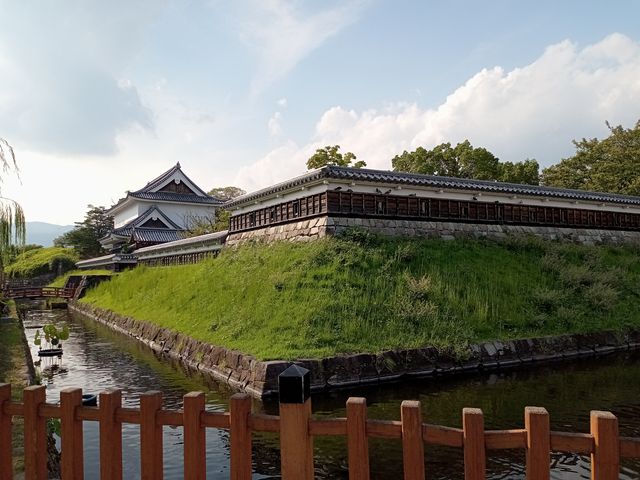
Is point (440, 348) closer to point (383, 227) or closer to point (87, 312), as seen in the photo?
point (383, 227)

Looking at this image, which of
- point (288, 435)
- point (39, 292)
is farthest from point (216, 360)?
point (39, 292)

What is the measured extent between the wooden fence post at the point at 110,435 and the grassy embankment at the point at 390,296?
730cm

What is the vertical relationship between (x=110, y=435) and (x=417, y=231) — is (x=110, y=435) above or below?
below

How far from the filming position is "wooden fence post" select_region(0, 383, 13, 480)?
4180 mm

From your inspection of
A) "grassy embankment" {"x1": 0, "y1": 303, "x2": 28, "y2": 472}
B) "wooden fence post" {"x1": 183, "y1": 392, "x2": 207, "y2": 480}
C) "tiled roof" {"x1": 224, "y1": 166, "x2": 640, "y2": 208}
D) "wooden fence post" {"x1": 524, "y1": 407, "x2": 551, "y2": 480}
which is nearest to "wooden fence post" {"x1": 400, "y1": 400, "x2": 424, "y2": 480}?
"wooden fence post" {"x1": 524, "y1": 407, "x2": 551, "y2": 480}

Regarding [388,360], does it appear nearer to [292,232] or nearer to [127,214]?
[292,232]

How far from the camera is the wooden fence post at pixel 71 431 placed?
12.9 feet

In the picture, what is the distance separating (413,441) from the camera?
10.9ft

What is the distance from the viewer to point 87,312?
3077cm

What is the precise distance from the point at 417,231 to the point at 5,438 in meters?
17.2

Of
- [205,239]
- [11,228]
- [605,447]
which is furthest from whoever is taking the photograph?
[205,239]

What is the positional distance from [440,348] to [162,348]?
953 centimetres

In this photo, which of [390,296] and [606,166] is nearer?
[390,296]

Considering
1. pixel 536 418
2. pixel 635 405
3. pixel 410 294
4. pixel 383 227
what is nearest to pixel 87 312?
pixel 383 227
